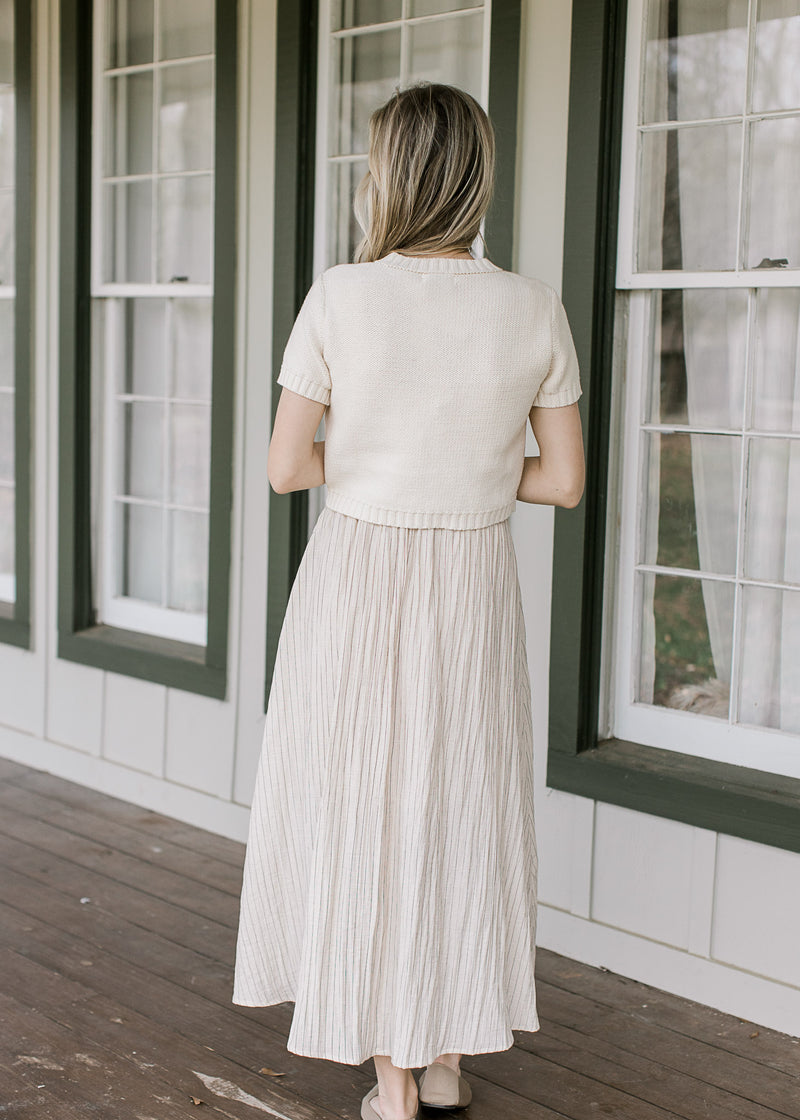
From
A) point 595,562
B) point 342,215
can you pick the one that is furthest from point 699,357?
point 342,215

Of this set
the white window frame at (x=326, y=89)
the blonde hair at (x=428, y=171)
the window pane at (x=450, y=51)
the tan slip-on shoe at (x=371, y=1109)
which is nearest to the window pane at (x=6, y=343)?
the white window frame at (x=326, y=89)

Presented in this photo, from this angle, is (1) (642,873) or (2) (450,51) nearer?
(1) (642,873)

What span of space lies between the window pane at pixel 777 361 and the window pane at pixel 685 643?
407mm

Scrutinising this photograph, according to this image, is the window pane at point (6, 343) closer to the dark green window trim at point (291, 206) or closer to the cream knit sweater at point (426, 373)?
the dark green window trim at point (291, 206)

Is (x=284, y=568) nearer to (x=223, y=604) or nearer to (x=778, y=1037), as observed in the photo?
(x=223, y=604)

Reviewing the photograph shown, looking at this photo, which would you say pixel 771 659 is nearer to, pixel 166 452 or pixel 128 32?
pixel 166 452

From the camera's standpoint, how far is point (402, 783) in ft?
7.05

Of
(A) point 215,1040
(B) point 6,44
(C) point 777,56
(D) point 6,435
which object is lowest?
(A) point 215,1040

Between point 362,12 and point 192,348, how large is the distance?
114cm

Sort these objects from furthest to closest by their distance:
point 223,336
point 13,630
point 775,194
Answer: point 13,630 → point 223,336 → point 775,194

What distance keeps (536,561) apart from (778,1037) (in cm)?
123

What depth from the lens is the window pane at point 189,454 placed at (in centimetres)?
402

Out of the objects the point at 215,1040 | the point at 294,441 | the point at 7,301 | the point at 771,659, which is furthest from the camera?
the point at 7,301

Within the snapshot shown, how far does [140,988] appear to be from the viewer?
9.41 feet
